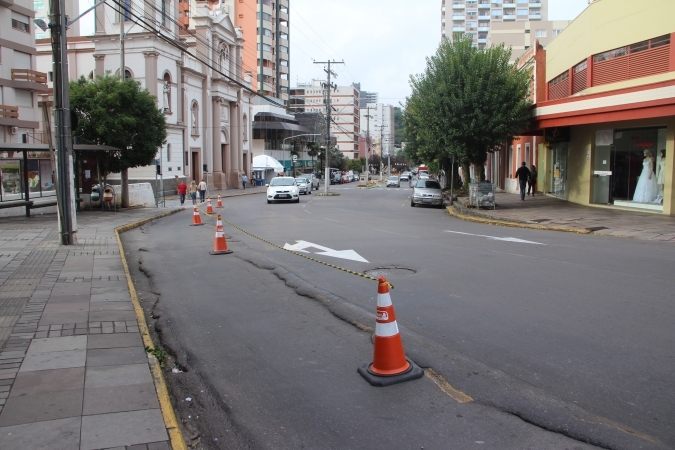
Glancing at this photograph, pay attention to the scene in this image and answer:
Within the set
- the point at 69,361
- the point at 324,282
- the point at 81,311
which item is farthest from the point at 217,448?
the point at 324,282

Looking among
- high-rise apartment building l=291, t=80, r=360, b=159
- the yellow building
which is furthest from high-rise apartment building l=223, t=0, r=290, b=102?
the yellow building

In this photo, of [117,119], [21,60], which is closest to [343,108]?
[21,60]

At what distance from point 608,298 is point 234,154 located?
52462mm

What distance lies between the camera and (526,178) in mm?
28031

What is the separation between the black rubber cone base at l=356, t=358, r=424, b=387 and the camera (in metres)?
5.08

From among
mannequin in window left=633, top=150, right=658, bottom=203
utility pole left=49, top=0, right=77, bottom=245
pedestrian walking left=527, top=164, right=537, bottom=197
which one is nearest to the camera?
utility pole left=49, top=0, right=77, bottom=245

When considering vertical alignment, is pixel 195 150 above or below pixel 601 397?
above

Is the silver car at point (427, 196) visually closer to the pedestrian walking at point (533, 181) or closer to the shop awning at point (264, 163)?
the pedestrian walking at point (533, 181)

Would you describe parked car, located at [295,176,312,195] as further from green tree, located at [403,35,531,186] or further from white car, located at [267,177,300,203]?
green tree, located at [403,35,531,186]

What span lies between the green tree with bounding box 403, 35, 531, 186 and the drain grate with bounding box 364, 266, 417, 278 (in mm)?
14460

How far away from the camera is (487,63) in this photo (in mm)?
23906

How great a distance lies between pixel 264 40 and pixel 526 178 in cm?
7771

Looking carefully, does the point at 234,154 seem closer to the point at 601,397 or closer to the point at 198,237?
the point at 198,237

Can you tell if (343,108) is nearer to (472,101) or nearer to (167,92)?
(167,92)
